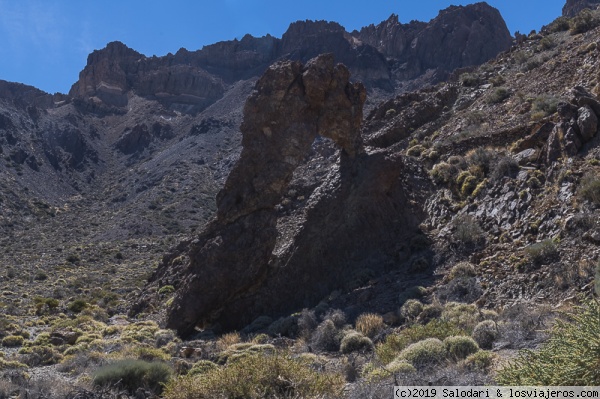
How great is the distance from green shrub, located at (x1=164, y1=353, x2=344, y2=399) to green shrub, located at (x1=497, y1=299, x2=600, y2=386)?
2694 millimetres

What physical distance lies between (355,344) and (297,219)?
320 inches

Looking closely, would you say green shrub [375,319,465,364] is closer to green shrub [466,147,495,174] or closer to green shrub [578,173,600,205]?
green shrub [578,173,600,205]

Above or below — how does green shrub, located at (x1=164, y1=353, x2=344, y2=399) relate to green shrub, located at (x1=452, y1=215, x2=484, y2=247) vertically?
below

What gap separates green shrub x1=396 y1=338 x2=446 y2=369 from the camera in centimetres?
880

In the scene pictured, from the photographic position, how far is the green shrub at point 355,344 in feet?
38.9

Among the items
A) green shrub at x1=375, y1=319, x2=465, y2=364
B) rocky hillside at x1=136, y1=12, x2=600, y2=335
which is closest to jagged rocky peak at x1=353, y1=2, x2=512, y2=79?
rocky hillside at x1=136, y1=12, x2=600, y2=335

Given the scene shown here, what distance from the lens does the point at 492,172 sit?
61.0 feet

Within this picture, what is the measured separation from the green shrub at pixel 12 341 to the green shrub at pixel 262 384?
12976 mm

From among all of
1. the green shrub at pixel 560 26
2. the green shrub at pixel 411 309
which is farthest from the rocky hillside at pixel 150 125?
the green shrub at pixel 411 309

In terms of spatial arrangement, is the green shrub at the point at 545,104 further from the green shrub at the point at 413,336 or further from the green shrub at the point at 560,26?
the green shrub at the point at 560,26

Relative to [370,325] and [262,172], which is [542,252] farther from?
[262,172]

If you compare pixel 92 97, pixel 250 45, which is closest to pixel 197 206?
pixel 92 97

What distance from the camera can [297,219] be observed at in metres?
19.7

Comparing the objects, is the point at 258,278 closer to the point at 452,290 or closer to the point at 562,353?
the point at 452,290
